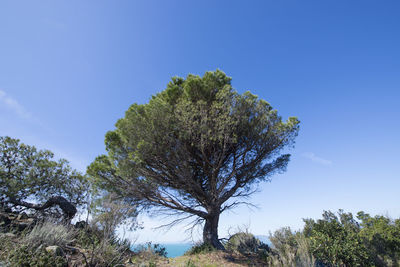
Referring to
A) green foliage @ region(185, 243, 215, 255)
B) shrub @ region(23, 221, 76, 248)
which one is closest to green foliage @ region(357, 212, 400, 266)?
green foliage @ region(185, 243, 215, 255)

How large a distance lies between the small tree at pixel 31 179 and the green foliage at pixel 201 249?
6968 mm

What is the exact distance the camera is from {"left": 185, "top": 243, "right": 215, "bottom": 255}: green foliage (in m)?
8.81

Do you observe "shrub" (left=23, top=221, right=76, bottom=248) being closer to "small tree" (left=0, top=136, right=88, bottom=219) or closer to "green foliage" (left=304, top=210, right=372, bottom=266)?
"small tree" (left=0, top=136, right=88, bottom=219)

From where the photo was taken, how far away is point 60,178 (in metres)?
12.1

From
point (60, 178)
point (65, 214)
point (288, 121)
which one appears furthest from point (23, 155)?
point (288, 121)

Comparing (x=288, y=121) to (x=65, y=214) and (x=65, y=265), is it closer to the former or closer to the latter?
(x=65, y=265)

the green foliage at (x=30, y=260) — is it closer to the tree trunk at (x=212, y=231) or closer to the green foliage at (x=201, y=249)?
the green foliage at (x=201, y=249)

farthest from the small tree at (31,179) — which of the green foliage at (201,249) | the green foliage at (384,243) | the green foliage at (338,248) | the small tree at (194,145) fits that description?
the green foliage at (384,243)

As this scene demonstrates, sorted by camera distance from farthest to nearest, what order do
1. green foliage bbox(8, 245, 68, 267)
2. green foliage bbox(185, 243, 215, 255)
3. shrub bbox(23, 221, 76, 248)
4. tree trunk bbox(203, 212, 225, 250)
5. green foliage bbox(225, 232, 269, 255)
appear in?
1. green foliage bbox(225, 232, 269, 255)
2. tree trunk bbox(203, 212, 225, 250)
3. green foliage bbox(185, 243, 215, 255)
4. shrub bbox(23, 221, 76, 248)
5. green foliage bbox(8, 245, 68, 267)

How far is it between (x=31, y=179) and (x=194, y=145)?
979 cm

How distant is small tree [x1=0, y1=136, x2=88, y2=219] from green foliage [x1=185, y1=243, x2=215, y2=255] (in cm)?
697

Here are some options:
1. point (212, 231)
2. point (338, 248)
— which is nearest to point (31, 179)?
point (212, 231)

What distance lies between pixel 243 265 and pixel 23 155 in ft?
44.1

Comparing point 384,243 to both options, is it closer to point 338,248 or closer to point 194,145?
point 338,248
